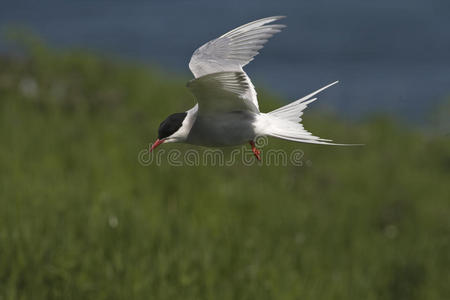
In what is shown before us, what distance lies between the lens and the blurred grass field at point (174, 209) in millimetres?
4070

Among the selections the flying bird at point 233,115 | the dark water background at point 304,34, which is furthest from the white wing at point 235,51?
the dark water background at point 304,34

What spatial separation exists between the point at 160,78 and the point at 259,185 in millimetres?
2516

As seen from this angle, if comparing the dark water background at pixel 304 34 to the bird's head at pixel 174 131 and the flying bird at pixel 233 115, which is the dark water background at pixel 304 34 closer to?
the flying bird at pixel 233 115

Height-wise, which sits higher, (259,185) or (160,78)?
(160,78)

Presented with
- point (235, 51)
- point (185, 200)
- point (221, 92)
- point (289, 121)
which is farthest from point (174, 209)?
point (221, 92)

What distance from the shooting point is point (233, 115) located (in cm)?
157

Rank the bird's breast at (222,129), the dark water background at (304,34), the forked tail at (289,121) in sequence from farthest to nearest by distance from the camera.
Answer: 1. the dark water background at (304,34)
2. the forked tail at (289,121)
3. the bird's breast at (222,129)

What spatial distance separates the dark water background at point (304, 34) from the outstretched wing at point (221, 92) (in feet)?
47.2

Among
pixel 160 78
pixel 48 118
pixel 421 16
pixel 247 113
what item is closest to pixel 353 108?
pixel 160 78

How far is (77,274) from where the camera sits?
13.1 feet

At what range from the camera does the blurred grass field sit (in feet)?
13.4

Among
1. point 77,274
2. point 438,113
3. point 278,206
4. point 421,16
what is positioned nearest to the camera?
point 77,274

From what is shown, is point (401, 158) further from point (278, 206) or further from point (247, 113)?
point (247, 113)

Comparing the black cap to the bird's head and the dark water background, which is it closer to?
the bird's head
